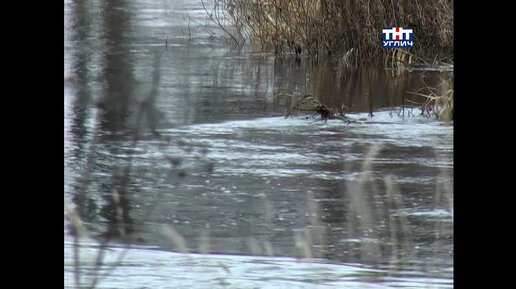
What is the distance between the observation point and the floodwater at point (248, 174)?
189 inches

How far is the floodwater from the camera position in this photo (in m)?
4.81

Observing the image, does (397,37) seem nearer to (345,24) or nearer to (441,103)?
(345,24)

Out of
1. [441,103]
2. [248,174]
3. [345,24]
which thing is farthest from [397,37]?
[248,174]

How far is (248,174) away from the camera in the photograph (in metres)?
7.16

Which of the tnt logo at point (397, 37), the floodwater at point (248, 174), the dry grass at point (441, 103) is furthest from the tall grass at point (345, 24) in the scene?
the dry grass at point (441, 103)

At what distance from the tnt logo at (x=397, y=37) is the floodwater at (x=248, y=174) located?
345mm

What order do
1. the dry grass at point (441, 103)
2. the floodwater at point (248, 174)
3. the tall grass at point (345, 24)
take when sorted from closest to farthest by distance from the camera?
the floodwater at point (248, 174)
the dry grass at point (441, 103)
the tall grass at point (345, 24)

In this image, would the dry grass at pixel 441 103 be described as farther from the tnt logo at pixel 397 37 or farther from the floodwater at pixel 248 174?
the tnt logo at pixel 397 37

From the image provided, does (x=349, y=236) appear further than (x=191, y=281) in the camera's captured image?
Yes

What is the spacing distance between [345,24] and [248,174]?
428 cm

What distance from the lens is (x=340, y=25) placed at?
11234 mm
